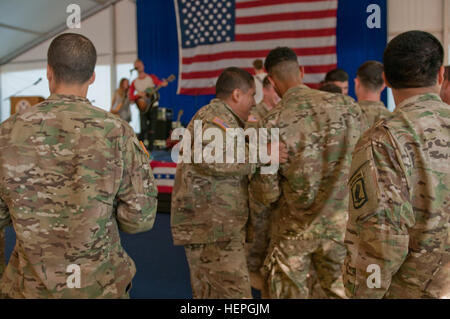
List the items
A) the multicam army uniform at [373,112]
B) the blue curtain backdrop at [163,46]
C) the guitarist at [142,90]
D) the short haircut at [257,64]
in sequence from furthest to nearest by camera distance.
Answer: the blue curtain backdrop at [163,46] → the guitarist at [142,90] → the short haircut at [257,64] → the multicam army uniform at [373,112]

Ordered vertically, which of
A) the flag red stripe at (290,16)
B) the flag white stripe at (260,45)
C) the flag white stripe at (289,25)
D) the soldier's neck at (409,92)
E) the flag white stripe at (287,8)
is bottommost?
→ the soldier's neck at (409,92)

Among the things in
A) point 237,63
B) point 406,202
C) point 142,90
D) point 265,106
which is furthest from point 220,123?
point 237,63

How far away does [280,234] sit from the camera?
78.0 inches

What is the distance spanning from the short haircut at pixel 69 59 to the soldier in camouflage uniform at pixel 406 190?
951mm

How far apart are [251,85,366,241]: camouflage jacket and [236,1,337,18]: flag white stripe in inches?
237

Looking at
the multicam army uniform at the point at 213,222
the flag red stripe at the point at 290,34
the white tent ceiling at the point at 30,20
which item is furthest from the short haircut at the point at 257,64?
the white tent ceiling at the point at 30,20

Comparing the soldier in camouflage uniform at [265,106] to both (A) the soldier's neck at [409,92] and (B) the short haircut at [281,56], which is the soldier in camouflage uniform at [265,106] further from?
(A) the soldier's neck at [409,92]

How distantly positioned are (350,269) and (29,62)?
12315 mm

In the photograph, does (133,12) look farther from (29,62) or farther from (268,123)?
(268,123)

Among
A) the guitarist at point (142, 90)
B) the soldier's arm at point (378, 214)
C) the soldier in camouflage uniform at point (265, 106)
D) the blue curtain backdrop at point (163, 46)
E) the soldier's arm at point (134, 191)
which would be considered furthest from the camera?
the blue curtain backdrop at point (163, 46)

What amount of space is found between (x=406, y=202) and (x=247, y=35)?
7077 mm

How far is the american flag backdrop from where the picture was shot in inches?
283

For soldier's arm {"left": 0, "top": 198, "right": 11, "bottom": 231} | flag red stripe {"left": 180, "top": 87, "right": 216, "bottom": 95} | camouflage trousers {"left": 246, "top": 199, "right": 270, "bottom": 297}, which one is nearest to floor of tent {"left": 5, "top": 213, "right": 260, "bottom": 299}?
camouflage trousers {"left": 246, "top": 199, "right": 270, "bottom": 297}

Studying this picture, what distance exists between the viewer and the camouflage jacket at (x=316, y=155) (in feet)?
6.02
